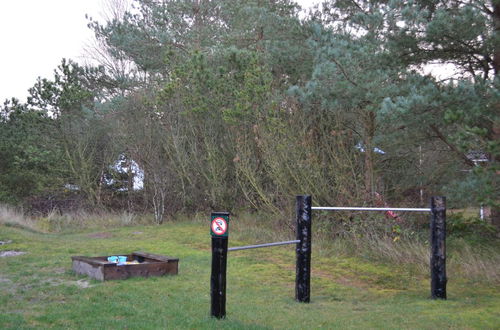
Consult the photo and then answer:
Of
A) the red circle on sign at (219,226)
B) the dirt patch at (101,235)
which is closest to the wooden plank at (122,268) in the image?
the red circle on sign at (219,226)

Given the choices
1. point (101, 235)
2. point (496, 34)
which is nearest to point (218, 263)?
point (496, 34)

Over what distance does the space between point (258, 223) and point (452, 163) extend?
17.4 ft

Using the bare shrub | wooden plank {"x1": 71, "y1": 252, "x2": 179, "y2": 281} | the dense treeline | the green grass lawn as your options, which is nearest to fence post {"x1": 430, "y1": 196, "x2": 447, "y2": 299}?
the green grass lawn

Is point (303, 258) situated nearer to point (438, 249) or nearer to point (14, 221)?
point (438, 249)

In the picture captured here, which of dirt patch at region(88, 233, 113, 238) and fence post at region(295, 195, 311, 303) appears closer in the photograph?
fence post at region(295, 195, 311, 303)

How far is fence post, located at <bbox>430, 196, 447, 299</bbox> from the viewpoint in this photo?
267 inches

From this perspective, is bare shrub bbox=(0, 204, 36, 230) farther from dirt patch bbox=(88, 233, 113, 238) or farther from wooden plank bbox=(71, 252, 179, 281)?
wooden plank bbox=(71, 252, 179, 281)

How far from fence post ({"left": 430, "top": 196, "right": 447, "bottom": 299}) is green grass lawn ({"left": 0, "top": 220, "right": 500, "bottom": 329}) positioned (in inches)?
7.3

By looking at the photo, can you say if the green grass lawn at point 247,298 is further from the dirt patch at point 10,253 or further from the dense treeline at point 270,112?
the dense treeline at point 270,112

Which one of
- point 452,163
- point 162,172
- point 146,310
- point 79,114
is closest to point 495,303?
point 146,310

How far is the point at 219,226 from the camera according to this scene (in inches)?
219

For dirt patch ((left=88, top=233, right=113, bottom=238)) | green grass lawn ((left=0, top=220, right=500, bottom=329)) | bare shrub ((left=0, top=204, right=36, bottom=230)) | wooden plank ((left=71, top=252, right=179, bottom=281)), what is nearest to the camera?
green grass lawn ((left=0, top=220, right=500, bottom=329))

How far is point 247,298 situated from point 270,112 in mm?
6850

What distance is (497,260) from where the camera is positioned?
8.84 m
